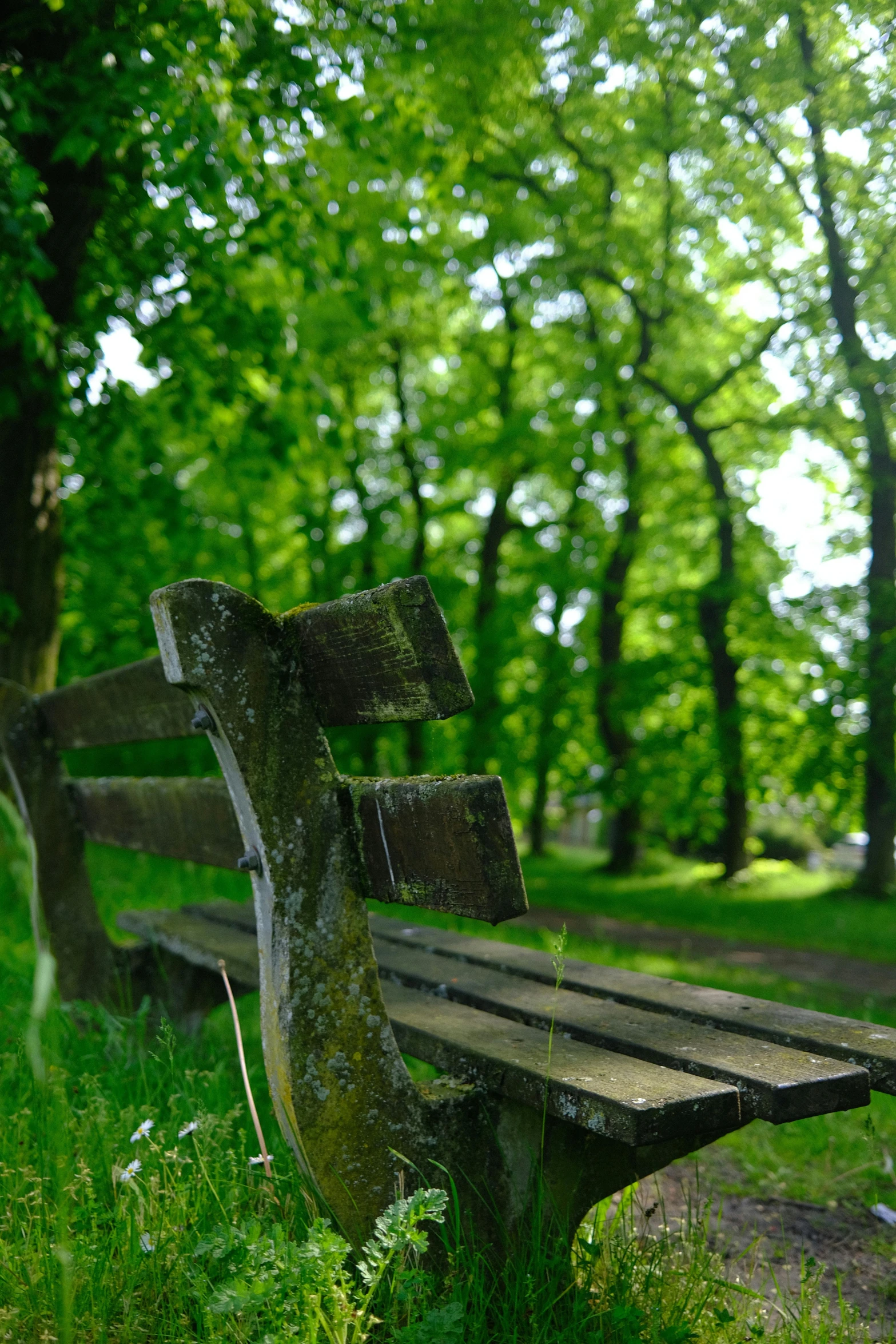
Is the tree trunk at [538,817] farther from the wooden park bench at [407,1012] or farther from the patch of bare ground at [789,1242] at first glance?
the wooden park bench at [407,1012]

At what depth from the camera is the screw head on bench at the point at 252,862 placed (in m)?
1.85

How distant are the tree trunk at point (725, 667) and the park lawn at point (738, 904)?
2.21ft

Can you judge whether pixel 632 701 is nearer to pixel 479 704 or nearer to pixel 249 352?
pixel 479 704

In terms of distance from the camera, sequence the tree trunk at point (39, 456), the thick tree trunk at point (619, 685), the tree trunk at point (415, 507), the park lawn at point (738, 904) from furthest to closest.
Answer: the tree trunk at point (415, 507) < the thick tree trunk at point (619, 685) < the park lawn at point (738, 904) < the tree trunk at point (39, 456)

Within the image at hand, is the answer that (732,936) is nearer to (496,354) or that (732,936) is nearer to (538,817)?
(496,354)

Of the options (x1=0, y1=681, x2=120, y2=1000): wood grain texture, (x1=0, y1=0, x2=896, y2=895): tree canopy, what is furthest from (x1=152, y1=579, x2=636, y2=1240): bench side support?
(x1=0, y1=0, x2=896, y2=895): tree canopy

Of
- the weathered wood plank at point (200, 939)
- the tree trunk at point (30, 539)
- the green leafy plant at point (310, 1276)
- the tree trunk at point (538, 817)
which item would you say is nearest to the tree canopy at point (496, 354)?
the tree trunk at point (30, 539)

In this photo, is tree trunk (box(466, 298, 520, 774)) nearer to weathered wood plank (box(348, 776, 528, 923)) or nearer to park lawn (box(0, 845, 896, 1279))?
park lawn (box(0, 845, 896, 1279))

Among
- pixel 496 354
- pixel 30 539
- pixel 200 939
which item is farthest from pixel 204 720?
pixel 496 354

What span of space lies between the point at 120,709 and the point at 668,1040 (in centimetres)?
172

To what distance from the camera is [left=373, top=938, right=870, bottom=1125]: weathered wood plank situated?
1.67 metres

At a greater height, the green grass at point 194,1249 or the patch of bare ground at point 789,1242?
the green grass at point 194,1249

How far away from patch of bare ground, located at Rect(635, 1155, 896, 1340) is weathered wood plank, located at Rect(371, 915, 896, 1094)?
40cm

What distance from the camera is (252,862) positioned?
1.87 m
